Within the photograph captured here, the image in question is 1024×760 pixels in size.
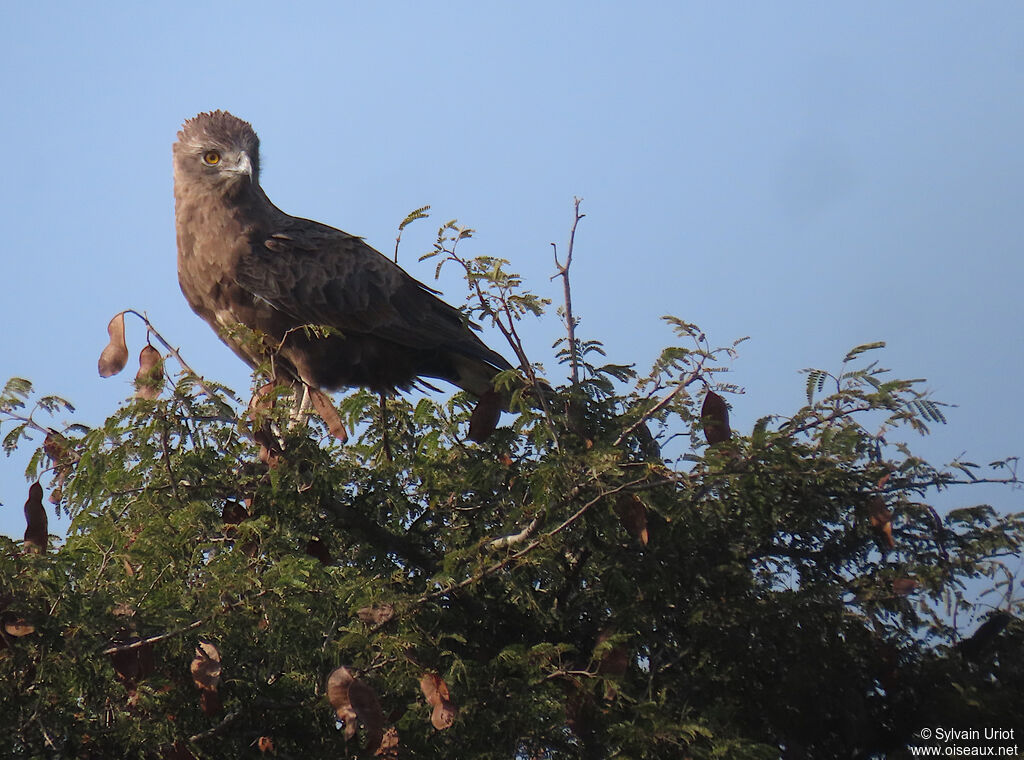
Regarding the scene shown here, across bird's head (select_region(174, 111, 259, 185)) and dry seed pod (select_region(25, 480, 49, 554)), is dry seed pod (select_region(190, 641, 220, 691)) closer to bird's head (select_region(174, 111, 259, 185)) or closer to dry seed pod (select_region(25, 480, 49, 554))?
dry seed pod (select_region(25, 480, 49, 554))

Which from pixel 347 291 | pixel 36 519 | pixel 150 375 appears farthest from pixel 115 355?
pixel 347 291

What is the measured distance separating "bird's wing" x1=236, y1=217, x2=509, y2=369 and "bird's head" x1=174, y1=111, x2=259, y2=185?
560 mm

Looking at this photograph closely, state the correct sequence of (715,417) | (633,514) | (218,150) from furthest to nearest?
(218,150), (715,417), (633,514)

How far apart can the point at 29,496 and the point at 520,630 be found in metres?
2.11

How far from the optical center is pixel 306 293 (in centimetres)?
706

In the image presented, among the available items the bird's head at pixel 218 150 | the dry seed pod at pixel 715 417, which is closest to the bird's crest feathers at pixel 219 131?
the bird's head at pixel 218 150

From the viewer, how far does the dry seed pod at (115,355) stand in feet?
15.0

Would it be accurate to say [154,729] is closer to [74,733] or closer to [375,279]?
[74,733]

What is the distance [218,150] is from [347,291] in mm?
1561

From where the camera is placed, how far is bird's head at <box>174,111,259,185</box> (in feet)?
25.0

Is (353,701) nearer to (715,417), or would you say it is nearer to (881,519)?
(715,417)

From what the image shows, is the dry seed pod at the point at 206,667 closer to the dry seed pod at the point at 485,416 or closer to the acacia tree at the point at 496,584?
the acacia tree at the point at 496,584

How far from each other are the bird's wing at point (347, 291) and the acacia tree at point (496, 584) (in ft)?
5.68

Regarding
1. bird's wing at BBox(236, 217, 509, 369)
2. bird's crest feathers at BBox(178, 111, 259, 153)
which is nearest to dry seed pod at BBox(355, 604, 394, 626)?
bird's wing at BBox(236, 217, 509, 369)
